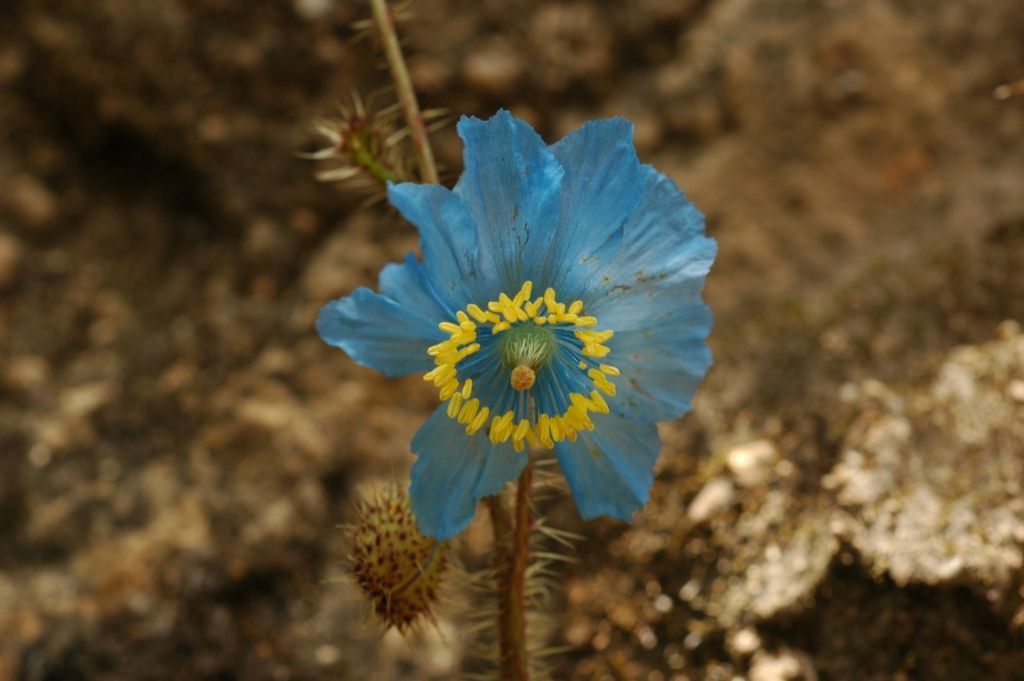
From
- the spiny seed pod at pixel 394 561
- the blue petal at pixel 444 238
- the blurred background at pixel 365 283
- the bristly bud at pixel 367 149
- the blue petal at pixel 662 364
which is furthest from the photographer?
the blurred background at pixel 365 283

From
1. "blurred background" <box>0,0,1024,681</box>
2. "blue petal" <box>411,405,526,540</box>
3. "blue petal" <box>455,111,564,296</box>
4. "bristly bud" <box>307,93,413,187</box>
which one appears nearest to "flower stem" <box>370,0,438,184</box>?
"bristly bud" <box>307,93,413,187</box>

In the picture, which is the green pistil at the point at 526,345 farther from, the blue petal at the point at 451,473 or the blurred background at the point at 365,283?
the blurred background at the point at 365,283

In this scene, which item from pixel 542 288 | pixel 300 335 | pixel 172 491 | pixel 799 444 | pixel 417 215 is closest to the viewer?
pixel 417 215

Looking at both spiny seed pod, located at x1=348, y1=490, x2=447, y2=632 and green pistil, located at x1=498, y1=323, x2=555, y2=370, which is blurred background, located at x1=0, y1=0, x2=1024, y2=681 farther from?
green pistil, located at x1=498, y1=323, x2=555, y2=370

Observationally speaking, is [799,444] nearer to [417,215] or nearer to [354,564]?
[354,564]

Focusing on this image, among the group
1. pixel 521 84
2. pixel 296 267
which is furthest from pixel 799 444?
pixel 296 267

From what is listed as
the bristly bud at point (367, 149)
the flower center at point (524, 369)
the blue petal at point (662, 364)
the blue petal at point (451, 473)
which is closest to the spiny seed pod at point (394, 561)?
the blue petal at point (451, 473)
